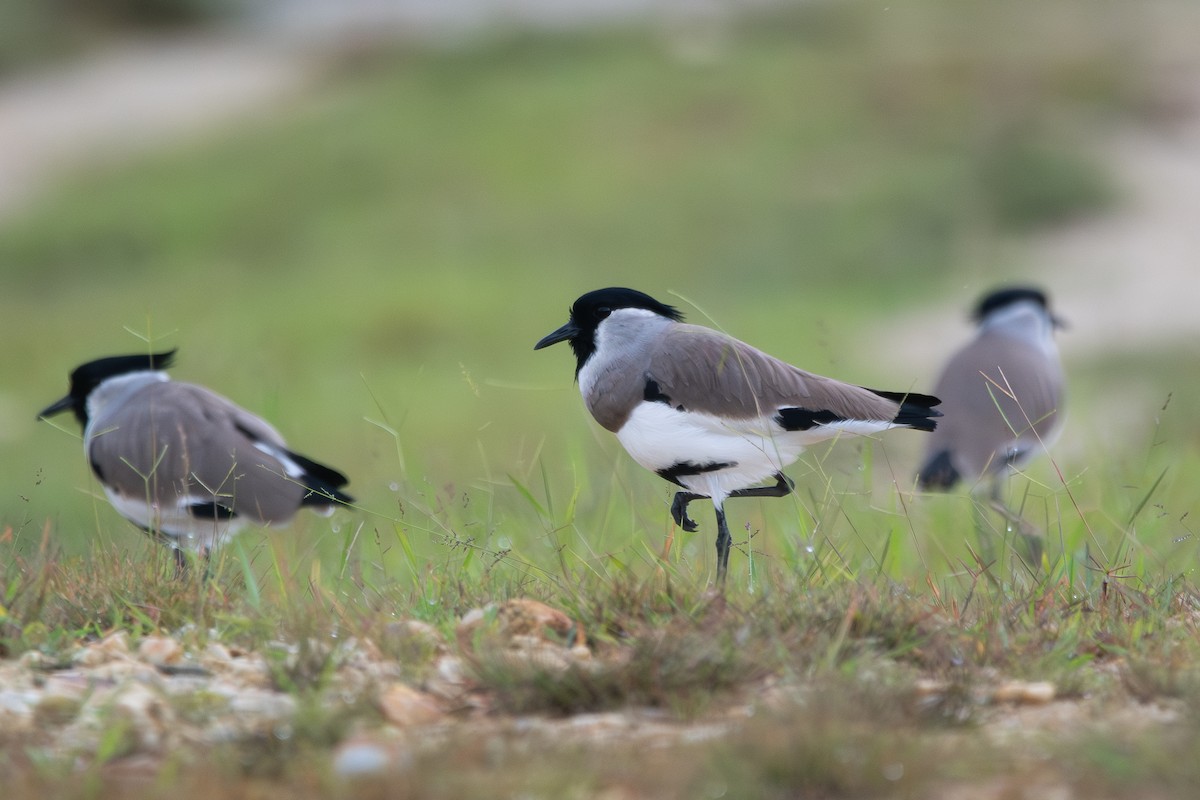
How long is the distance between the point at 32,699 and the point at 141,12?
26703 mm

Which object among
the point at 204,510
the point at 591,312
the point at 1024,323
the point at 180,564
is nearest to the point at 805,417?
the point at 591,312

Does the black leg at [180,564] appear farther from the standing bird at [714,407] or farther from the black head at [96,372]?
the standing bird at [714,407]

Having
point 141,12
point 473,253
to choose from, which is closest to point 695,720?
point 473,253

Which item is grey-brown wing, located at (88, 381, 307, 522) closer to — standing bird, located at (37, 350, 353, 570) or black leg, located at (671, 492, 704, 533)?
standing bird, located at (37, 350, 353, 570)

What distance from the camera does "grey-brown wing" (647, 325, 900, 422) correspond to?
13.3ft

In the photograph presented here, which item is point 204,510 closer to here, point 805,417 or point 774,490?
point 774,490

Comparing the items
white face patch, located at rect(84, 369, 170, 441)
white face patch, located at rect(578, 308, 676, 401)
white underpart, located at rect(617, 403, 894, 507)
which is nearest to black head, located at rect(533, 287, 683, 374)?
white face patch, located at rect(578, 308, 676, 401)

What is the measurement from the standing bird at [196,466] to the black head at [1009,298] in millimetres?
3350

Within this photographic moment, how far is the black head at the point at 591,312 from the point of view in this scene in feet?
14.0

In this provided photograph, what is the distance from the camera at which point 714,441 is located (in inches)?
158

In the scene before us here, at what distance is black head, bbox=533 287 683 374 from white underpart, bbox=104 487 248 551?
1.47 metres

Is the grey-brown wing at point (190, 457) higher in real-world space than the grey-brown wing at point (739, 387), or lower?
lower

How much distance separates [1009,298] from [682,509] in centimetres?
324

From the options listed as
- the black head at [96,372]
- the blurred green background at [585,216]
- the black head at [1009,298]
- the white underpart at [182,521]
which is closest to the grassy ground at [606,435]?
the blurred green background at [585,216]
